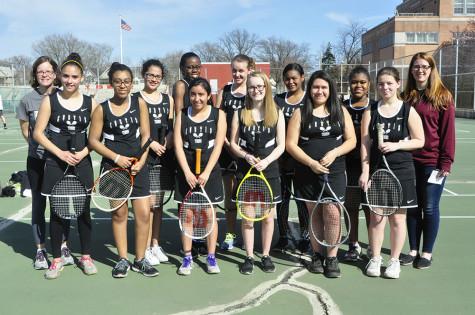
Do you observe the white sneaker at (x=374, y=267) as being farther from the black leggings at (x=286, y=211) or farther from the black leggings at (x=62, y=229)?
the black leggings at (x=62, y=229)

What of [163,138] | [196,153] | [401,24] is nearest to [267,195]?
[196,153]

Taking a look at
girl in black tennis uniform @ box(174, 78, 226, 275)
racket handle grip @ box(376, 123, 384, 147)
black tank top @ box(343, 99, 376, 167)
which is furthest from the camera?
black tank top @ box(343, 99, 376, 167)

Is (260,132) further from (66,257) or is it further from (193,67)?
(66,257)

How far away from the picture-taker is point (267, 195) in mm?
4406

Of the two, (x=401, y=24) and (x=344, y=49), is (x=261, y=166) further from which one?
(x=344, y=49)

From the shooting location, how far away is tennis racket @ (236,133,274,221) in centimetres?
438

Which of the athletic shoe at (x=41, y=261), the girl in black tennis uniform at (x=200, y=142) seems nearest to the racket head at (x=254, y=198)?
the girl in black tennis uniform at (x=200, y=142)

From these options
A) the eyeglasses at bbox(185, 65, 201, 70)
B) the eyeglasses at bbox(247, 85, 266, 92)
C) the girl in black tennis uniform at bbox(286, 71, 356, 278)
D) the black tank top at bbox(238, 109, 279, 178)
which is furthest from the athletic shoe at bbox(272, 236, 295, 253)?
the eyeglasses at bbox(185, 65, 201, 70)

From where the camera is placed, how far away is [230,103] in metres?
5.03

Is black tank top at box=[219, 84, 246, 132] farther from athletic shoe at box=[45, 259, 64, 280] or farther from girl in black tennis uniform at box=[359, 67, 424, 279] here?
athletic shoe at box=[45, 259, 64, 280]

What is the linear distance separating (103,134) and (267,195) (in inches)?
65.2

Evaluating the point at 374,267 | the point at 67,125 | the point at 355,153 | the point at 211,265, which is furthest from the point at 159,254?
the point at 355,153

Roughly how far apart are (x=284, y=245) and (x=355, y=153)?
1.37 m

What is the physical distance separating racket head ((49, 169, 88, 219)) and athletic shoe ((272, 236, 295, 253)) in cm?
219
